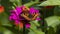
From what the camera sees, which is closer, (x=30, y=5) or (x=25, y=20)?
(x=25, y=20)

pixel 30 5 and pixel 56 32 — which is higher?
pixel 30 5

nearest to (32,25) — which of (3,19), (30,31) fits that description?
(30,31)

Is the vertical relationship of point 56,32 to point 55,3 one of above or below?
below

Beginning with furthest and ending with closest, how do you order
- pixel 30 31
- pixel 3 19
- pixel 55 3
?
pixel 3 19 → pixel 30 31 → pixel 55 3

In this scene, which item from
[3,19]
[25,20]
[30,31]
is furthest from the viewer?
[3,19]

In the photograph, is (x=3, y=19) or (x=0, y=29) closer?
(x=0, y=29)

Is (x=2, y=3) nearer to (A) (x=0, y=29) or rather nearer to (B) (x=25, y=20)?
(A) (x=0, y=29)

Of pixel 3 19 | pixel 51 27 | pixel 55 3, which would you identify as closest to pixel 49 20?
pixel 51 27

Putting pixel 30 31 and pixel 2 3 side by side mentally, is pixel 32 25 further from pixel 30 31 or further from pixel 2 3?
pixel 2 3

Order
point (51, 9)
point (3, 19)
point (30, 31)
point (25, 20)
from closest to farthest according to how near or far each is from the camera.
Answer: point (25, 20)
point (30, 31)
point (51, 9)
point (3, 19)
